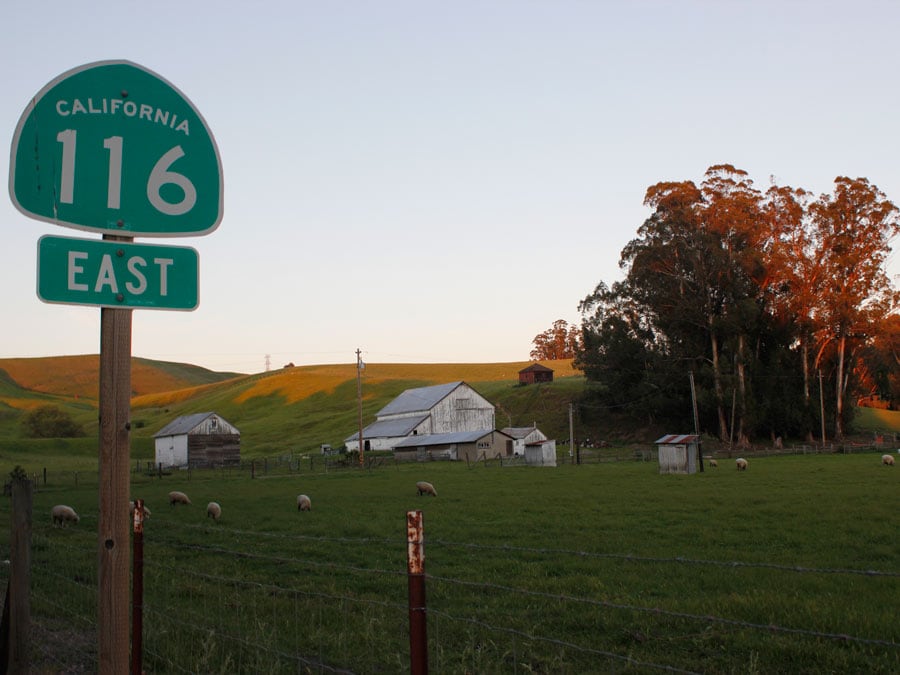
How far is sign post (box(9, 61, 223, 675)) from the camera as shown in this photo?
404cm

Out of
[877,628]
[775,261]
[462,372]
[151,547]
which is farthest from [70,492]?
[462,372]

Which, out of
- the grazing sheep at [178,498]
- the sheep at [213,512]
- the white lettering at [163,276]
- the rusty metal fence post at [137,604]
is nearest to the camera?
the white lettering at [163,276]

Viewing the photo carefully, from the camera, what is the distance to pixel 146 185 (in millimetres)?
4316

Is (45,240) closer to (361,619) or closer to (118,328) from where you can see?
(118,328)

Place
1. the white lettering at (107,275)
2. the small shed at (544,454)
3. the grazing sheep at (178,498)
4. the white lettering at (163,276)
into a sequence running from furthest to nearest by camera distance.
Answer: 1. the small shed at (544,454)
2. the grazing sheep at (178,498)
3. the white lettering at (163,276)
4. the white lettering at (107,275)

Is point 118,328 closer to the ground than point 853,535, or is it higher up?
higher up

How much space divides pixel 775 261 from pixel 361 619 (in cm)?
6215

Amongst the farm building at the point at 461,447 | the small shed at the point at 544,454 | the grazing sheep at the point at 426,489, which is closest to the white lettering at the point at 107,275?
the grazing sheep at the point at 426,489

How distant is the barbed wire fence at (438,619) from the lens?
8.34 meters

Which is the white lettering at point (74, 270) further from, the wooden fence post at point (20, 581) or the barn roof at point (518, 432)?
the barn roof at point (518, 432)

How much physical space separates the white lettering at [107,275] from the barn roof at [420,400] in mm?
82680

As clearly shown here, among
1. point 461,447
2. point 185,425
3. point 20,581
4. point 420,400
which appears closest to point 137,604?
point 20,581

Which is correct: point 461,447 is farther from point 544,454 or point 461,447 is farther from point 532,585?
point 532,585

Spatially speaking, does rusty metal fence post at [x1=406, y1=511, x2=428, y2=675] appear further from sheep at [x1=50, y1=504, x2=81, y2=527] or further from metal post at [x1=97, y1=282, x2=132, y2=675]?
sheep at [x1=50, y1=504, x2=81, y2=527]
